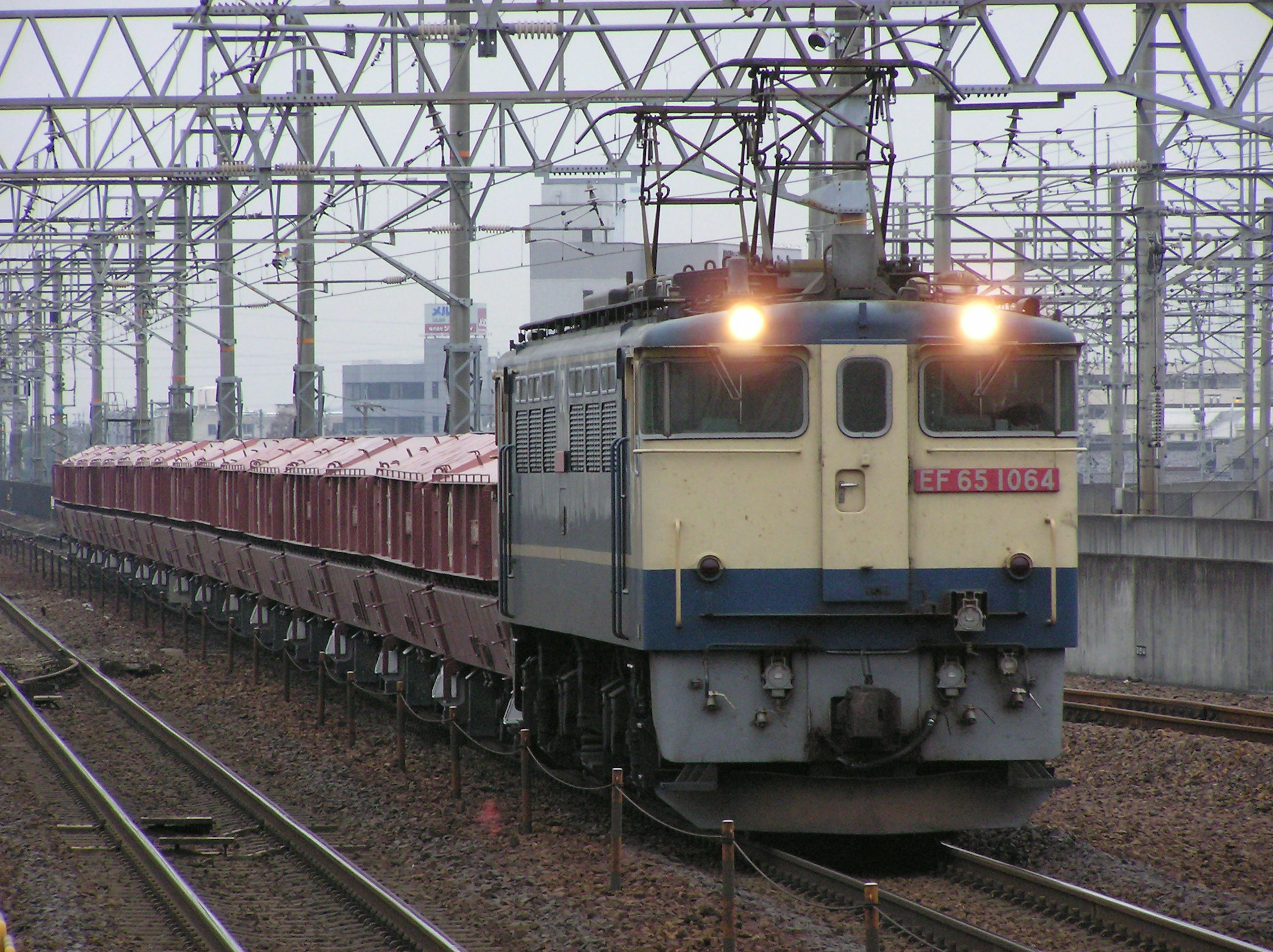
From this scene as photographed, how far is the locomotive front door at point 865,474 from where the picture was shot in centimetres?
1064

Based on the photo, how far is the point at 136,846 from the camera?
1280cm

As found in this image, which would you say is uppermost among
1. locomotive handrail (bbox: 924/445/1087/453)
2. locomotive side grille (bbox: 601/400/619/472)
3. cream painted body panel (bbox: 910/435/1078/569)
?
locomotive side grille (bbox: 601/400/619/472)

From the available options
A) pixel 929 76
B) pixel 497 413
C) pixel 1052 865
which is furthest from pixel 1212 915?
pixel 929 76

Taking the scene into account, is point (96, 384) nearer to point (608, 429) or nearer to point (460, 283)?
point (460, 283)

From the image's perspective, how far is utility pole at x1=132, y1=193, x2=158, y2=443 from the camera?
35250mm

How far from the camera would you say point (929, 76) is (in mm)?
17406

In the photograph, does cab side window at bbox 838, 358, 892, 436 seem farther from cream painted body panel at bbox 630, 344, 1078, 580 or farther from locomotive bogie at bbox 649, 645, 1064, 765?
locomotive bogie at bbox 649, 645, 1064, 765

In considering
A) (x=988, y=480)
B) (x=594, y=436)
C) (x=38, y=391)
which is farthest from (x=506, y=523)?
(x=38, y=391)

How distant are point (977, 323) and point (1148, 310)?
722 inches

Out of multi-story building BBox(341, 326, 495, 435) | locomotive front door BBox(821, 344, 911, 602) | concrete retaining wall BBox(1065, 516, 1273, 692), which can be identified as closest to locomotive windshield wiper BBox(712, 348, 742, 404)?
locomotive front door BBox(821, 344, 911, 602)

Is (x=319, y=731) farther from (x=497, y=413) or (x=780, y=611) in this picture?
(x=780, y=611)

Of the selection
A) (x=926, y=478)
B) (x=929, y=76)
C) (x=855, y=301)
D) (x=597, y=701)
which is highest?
(x=929, y=76)

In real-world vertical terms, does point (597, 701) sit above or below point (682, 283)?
below

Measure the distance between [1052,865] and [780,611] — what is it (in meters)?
2.31
